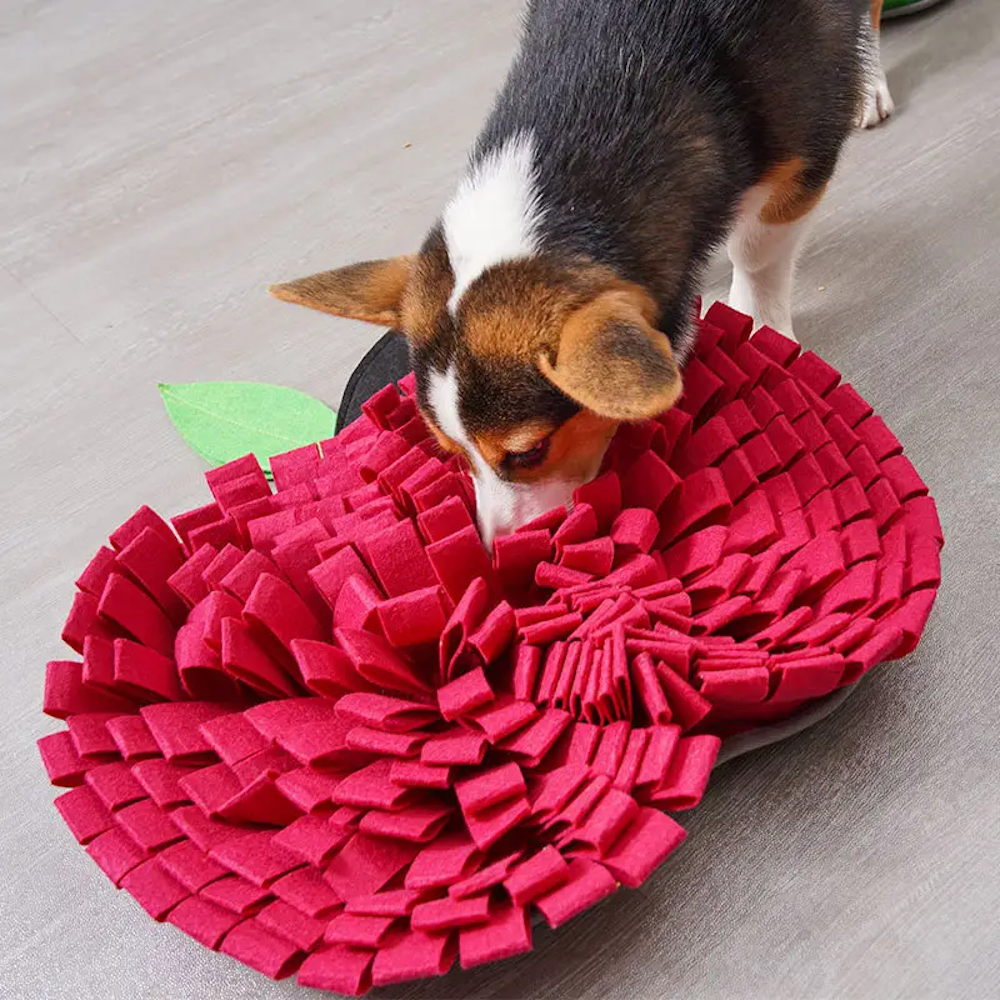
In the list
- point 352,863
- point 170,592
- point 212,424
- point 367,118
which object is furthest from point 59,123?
point 352,863

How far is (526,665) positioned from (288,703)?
0.79ft

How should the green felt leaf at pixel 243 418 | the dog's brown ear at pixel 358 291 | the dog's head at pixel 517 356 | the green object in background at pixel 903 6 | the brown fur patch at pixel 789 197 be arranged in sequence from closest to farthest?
the dog's head at pixel 517 356
the dog's brown ear at pixel 358 291
the brown fur patch at pixel 789 197
the green felt leaf at pixel 243 418
the green object in background at pixel 903 6

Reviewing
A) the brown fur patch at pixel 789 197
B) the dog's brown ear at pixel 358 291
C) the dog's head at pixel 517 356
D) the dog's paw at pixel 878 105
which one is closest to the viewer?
the dog's head at pixel 517 356

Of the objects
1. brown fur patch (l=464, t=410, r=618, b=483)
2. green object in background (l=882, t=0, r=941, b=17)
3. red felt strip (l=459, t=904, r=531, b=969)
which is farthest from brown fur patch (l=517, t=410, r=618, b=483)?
green object in background (l=882, t=0, r=941, b=17)

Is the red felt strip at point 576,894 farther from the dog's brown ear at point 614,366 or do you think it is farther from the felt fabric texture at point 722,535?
the dog's brown ear at point 614,366

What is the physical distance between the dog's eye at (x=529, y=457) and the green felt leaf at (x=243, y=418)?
0.50m

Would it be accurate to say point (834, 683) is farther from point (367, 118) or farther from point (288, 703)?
point (367, 118)

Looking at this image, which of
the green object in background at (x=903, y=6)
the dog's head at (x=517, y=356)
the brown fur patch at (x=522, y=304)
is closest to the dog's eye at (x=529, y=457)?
the dog's head at (x=517, y=356)

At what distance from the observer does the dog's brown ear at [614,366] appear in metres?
1.08

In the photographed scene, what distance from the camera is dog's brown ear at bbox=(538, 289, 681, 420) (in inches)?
42.4

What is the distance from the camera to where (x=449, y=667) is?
1.22m

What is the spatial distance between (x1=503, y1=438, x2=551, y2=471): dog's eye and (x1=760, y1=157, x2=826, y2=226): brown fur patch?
0.54 meters

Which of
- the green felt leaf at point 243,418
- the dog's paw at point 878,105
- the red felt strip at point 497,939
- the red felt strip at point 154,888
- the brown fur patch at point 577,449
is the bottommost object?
the dog's paw at point 878,105

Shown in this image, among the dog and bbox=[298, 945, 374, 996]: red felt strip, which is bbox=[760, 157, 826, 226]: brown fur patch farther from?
bbox=[298, 945, 374, 996]: red felt strip
